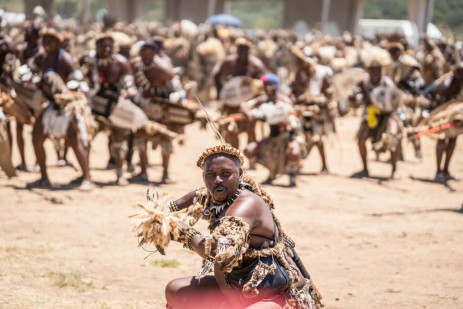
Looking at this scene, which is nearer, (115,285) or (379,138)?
(115,285)

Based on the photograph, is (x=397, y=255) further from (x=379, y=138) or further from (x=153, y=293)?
(x=379, y=138)

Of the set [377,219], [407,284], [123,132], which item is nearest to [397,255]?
[407,284]

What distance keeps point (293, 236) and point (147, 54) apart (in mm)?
3162

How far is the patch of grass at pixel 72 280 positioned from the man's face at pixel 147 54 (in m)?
3.90

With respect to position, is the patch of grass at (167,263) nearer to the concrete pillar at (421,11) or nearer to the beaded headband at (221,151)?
the beaded headband at (221,151)

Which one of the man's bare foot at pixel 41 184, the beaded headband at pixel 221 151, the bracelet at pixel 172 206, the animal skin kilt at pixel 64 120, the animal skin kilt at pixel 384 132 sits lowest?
the man's bare foot at pixel 41 184

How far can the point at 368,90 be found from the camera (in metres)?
10.1

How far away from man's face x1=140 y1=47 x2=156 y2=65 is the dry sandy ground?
161cm

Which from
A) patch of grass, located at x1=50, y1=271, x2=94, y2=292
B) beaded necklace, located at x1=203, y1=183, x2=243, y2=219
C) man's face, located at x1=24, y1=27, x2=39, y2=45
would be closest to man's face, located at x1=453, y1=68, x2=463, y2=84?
man's face, located at x1=24, y1=27, x2=39, y2=45

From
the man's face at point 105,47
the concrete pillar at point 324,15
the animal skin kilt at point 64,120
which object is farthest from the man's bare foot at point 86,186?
the concrete pillar at point 324,15

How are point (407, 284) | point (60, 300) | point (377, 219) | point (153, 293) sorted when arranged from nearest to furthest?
point (60, 300), point (153, 293), point (407, 284), point (377, 219)

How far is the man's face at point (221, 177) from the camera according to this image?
3725 mm

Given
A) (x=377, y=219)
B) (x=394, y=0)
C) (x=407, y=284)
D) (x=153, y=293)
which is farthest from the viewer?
(x=394, y=0)

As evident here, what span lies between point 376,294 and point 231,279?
186 centimetres
